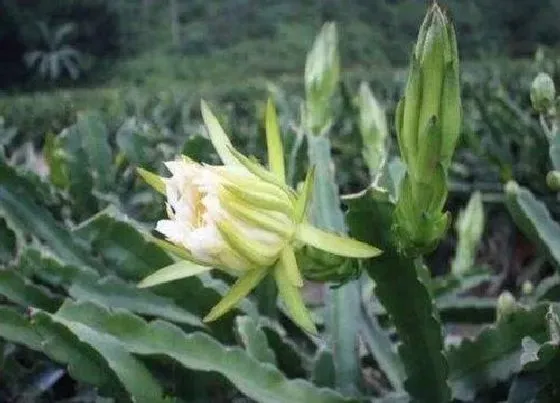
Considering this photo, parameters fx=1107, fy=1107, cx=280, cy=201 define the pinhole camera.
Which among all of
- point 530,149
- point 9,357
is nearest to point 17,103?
point 530,149

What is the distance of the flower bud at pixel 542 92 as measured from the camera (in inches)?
37.6

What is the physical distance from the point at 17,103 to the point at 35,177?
32.2 ft

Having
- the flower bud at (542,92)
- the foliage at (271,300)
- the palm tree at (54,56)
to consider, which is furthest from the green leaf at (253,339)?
the palm tree at (54,56)

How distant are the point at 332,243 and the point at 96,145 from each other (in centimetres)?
Result: 74

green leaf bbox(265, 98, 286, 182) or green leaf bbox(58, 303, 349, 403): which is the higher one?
green leaf bbox(265, 98, 286, 182)

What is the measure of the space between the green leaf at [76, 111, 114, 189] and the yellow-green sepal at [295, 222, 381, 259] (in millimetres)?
715

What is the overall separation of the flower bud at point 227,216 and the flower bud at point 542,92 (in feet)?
1.12

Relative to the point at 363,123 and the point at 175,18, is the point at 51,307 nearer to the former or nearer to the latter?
the point at 363,123

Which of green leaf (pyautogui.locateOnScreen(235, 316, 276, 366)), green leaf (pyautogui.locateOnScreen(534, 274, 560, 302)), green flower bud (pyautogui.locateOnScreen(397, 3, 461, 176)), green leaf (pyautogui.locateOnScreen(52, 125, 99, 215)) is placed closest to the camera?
green flower bud (pyautogui.locateOnScreen(397, 3, 461, 176))

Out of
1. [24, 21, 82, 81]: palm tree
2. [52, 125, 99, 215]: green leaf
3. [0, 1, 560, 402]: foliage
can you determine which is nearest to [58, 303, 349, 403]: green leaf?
[0, 1, 560, 402]: foliage

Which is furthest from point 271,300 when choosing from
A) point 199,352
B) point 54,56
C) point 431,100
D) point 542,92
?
point 54,56

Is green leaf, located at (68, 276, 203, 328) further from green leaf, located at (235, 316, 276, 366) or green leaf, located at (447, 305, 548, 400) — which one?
green leaf, located at (447, 305, 548, 400)

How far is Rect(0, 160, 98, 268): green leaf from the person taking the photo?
1129 millimetres

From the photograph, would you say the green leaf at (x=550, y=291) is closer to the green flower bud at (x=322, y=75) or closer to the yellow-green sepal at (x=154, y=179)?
the green flower bud at (x=322, y=75)
